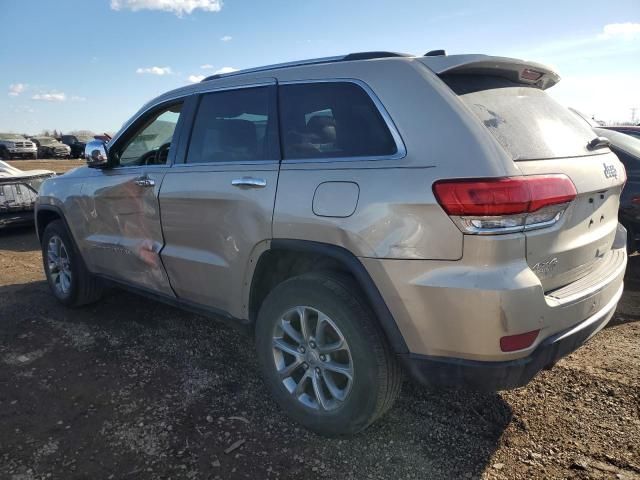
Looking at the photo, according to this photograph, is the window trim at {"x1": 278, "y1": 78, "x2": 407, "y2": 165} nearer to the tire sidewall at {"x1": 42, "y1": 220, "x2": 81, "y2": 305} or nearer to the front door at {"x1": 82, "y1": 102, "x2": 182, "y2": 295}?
the front door at {"x1": 82, "y1": 102, "x2": 182, "y2": 295}

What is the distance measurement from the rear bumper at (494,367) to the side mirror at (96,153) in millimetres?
2820

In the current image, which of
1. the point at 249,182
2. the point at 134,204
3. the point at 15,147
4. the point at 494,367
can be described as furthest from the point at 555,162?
the point at 15,147

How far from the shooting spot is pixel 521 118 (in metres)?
2.41

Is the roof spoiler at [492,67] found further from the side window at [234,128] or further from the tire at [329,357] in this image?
the tire at [329,357]

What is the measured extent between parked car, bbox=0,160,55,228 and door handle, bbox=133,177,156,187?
16.3 feet

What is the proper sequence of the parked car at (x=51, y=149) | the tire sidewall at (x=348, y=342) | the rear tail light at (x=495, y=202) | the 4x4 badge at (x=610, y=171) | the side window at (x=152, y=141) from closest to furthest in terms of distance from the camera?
the rear tail light at (x=495, y=202) → the tire sidewall at (x=348, y=342) → the 4x4 badge at (x=610, y=171) → the side window at (x=152, y=141) → the parked car at (x=51, y=149)

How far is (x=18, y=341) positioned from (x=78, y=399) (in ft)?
4.21

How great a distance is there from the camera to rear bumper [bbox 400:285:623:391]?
7.06 ft

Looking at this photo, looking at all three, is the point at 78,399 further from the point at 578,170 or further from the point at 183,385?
the point at 578,170

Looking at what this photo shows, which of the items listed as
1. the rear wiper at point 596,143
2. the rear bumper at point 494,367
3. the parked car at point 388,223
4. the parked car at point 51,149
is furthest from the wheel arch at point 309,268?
the parked car at point 51,149

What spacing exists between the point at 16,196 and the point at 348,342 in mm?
7326

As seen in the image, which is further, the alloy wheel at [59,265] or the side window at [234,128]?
the alloy wheel at [59,265]

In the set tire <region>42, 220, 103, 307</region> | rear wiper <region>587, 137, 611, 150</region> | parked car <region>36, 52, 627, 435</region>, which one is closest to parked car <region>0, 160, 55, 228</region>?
tire <region>42, 220, 103, 307</region>

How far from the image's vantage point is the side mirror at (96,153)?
12.7ft
